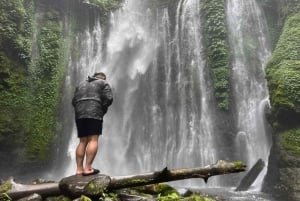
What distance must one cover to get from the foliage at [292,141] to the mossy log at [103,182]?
851cm

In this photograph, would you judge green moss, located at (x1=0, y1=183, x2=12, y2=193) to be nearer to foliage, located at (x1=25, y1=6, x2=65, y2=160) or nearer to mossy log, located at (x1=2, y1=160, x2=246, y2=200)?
mossy log, located at (x1=2, y1=160, x2=246, y2=200)

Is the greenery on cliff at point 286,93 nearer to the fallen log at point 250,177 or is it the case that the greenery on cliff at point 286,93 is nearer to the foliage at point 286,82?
the foliage at point 286,82

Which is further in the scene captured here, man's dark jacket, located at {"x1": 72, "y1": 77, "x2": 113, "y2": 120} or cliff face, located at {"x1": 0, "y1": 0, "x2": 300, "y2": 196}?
cliff face, located at {"x1": 0, "y1": 0, "x2": 300, "y2": 196}

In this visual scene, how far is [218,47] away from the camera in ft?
76.3

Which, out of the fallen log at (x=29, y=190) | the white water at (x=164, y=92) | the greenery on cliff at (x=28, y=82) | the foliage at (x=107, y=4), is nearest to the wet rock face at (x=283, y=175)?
the white water at (x=164, y=92)

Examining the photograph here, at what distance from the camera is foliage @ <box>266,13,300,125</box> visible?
47.0 feet

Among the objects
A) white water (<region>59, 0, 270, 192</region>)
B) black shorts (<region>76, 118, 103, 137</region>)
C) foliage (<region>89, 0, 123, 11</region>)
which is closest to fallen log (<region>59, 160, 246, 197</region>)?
black shorts (<region>76, 118, 103, 137</region>)

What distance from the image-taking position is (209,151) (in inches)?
766

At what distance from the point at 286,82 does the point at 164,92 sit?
9.07 meters

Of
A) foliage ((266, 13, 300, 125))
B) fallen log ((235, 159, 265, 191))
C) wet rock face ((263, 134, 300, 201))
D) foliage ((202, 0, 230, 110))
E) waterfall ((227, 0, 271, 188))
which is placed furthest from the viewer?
foliage ((202, 0, 230, 110))

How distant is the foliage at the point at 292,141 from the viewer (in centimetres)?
1298

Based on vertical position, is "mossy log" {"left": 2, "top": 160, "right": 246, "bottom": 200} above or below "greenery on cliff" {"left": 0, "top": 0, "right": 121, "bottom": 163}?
below

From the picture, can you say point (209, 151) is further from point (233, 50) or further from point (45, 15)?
point (45, 15)

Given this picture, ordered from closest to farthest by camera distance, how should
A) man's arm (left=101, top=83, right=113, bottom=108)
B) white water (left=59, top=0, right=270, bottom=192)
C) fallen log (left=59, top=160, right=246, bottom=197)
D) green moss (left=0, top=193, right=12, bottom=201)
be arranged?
green moss (left=0, top=193, right=12, bottom=201) < fallen log (left=59, top=160, right=246, bottom=197) < man's arm (left=101, top=83, right=113, bottom=108) < white water (left=59, top=0, right=270, bottom=192)
